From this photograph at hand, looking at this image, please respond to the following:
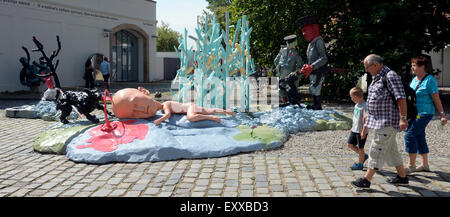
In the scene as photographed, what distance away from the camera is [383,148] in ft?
12.4

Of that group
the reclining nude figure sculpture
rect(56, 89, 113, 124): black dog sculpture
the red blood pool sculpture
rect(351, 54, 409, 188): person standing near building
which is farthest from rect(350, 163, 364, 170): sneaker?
rect(56, 89, 113, 124): black dog sculpture

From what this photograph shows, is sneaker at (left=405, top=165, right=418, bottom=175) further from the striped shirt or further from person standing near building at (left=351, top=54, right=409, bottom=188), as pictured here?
the striped shirt

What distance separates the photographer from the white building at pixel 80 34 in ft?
52.5

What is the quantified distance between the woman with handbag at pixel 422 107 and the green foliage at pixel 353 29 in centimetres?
640

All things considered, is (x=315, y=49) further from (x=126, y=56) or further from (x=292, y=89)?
(x=126, y=56)

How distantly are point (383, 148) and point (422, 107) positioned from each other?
3.30ft

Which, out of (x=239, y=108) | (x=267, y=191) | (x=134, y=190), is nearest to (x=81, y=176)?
(x=134, y=190)

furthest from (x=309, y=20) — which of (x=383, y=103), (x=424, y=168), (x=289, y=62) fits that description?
(x=383, y=103)

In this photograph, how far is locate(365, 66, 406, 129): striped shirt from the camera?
12.1ft

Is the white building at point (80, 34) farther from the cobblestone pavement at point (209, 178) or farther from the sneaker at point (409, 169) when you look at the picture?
the sneaker at point (409, 169)

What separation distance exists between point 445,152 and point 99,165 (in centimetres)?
504

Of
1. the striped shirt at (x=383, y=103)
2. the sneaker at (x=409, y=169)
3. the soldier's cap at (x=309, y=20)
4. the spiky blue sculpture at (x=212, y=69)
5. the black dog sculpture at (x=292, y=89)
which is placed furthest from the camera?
the black dog sculpture at (x=292, y=89)

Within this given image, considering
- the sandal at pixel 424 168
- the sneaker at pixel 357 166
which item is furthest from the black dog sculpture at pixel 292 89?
the sandal at pixel 424 168

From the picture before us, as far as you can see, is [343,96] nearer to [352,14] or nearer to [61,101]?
[352,14]
